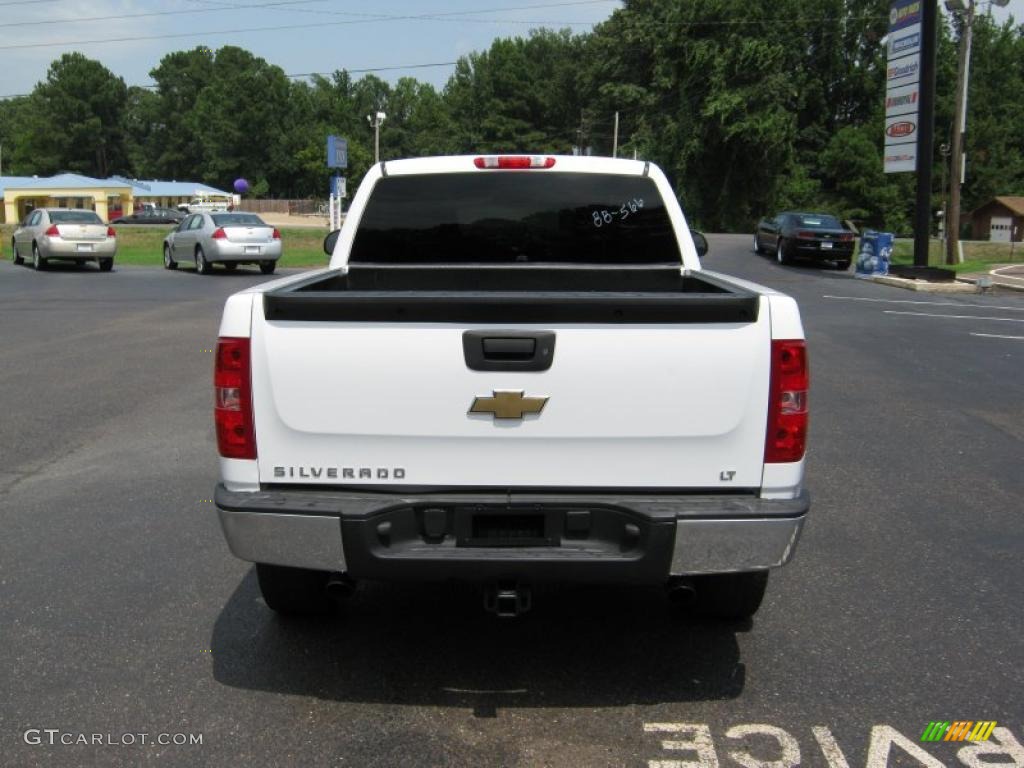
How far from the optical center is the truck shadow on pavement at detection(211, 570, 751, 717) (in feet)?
12.1

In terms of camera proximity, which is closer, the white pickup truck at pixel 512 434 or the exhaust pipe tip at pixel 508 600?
the white pickup truck at pixel 512 434

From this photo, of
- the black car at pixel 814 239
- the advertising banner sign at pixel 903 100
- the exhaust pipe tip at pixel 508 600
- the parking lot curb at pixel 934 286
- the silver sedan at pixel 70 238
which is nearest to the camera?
the exhaust pipe tip at pixel 508 600

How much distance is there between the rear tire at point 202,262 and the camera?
24.8 m

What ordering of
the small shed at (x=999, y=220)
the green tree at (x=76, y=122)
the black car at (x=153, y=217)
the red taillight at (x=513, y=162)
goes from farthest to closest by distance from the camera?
the green tree at (x=76, y=122) < the black car at (x=153, y=217) < the small shed at (x=999, y=220) < the red taillight at (x=513, y=162)

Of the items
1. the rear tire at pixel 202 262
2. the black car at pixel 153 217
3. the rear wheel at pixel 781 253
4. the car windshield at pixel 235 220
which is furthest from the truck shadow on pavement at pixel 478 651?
the black car at pixel 153 217

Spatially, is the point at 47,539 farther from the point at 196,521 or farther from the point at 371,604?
the point at 371,604

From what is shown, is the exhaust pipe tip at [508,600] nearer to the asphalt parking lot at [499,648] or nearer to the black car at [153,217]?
the asphalt parking lot at [499,648]

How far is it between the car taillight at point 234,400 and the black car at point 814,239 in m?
26.8

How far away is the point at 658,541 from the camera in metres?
3.27

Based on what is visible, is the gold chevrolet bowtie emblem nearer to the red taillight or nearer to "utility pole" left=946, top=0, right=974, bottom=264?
the red taillight

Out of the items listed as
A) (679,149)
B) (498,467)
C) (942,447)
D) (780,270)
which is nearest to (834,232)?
(780,270)

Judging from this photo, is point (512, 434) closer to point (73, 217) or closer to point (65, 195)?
point (73, 217)

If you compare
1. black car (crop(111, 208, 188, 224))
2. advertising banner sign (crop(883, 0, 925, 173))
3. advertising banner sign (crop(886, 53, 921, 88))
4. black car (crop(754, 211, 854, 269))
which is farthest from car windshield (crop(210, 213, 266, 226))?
black car (crop(111, 208, 188, 224))

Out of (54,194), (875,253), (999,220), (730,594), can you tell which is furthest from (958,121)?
(54,194)
